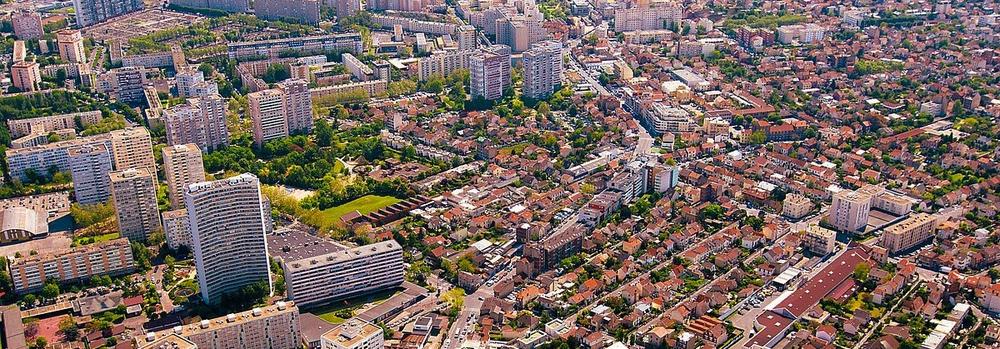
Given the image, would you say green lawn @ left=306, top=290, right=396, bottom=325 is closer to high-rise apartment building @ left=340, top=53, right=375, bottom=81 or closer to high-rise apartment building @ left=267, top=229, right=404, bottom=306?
high-rise apartment building @ left=267, top=229, right=404, bottom=306

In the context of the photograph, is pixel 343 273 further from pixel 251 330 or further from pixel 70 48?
pixel 70 48

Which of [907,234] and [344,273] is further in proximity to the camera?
[907,234]

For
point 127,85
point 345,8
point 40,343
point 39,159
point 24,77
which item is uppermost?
point 345,8

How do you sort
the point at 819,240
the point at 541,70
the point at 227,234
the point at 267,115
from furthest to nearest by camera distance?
the point at 541,70 → the point at 267,115 → the point at 819,240 → the point at 227,234

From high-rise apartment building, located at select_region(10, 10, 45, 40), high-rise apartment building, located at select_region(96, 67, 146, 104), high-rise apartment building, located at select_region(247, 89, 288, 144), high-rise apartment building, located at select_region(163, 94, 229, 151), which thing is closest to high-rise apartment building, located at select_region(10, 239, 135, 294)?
high-rise apartment building, located at select_region(163, 94, 229, 151)

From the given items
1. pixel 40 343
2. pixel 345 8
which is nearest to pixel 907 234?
pixel 40 343

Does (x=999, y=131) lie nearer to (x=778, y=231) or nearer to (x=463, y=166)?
(x=778, y=231)

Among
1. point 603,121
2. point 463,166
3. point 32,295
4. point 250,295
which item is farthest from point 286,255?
point 603,121
